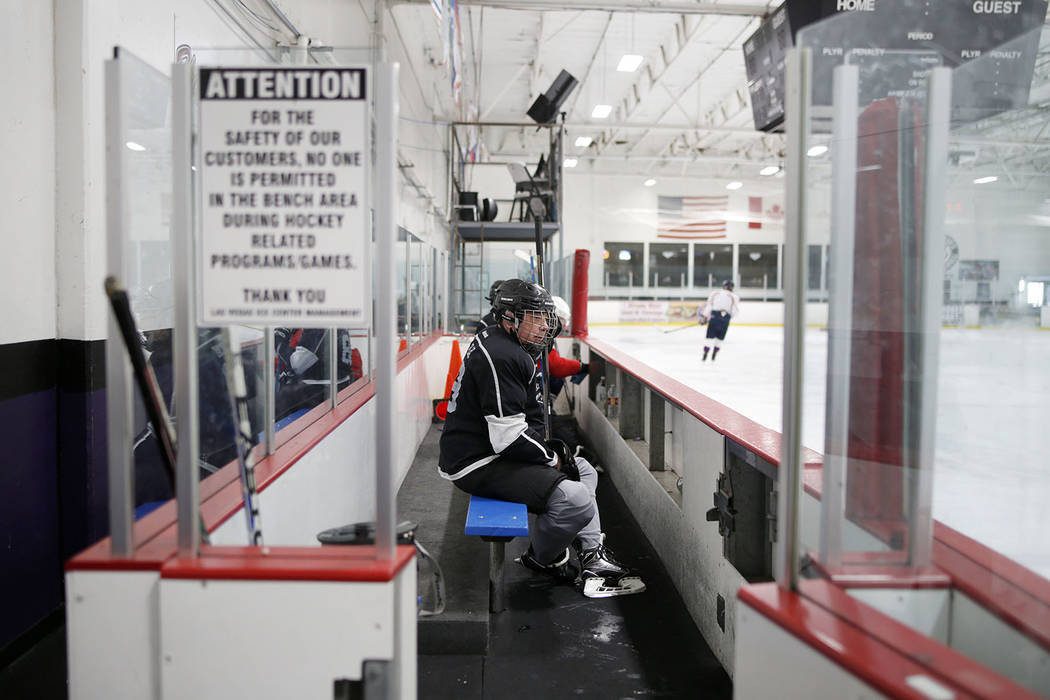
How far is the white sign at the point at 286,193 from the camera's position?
50.8 inches

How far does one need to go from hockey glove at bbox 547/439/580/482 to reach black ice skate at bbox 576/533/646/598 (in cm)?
35

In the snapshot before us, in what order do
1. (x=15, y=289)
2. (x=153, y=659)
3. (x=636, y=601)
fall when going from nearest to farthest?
(x=153, y=659) → (x=15, y=289) → (x=636, y=601)

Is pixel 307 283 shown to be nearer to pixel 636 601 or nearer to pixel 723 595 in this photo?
pixel 723 595

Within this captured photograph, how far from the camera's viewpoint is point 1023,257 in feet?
4.94

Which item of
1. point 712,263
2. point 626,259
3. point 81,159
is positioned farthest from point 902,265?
point 712,263

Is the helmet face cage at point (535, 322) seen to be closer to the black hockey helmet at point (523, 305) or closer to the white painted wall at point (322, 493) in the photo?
the black hockey helmet at point (523, 305)

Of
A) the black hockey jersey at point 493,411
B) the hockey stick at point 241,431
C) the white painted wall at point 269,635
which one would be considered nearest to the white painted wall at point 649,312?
the black hockey jersey at point 493,411

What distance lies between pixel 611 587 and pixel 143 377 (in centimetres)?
234

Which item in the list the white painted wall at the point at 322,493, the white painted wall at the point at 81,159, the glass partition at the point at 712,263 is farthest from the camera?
the glass partition at the point at 712,263

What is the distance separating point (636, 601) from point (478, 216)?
20.3 ft

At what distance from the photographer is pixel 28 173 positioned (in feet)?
6.89

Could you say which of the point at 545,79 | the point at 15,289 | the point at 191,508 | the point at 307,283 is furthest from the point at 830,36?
the point at 545,79

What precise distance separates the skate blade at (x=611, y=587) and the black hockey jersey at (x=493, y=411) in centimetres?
58

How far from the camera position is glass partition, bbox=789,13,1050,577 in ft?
4.32
